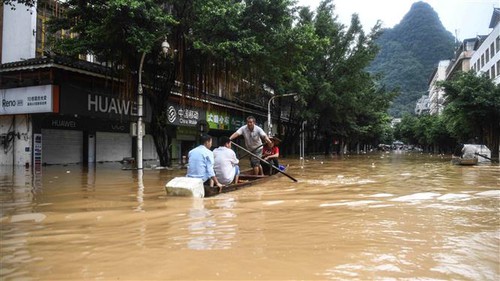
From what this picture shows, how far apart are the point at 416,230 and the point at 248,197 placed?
400 centimetres

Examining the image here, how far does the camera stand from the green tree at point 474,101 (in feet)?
90.8

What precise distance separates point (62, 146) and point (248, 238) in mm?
20323

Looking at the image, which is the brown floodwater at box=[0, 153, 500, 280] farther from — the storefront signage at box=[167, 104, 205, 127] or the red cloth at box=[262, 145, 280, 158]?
the storefront signage at box=[167, 104, 205, 127]

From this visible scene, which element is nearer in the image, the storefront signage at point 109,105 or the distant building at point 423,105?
the storefront signage at point 109,105

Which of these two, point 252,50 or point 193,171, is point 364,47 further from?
point 193,171

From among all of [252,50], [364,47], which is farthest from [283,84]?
[252,50]

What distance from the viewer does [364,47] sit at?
35.7 metres

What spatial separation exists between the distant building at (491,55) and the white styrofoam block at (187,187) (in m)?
36.3

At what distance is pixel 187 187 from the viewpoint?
816 cm

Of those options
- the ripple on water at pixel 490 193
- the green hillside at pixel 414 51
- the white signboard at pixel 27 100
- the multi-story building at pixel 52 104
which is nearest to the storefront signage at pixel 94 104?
the multi-story building at pixel 52 104

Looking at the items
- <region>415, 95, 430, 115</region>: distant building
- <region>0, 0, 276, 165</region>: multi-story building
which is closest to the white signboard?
<region>0, 0, 276, 165</region>: multi-story building

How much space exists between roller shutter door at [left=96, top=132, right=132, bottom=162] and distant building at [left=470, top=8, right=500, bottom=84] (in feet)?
99.6

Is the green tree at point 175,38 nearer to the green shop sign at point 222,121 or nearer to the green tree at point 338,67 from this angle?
the green shop sign at point 222,121

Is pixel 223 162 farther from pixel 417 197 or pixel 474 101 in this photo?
pixel 474 101
